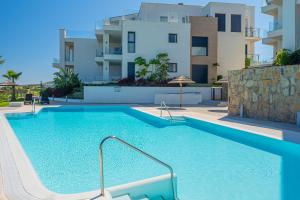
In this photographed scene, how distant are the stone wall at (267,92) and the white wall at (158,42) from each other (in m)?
12.2

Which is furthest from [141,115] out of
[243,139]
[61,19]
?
[61,19]

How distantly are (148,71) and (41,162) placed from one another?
19143mm

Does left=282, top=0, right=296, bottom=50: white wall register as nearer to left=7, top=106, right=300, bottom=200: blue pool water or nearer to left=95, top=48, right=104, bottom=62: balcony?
left=7, top=106, right=300, bottom=200: blue pool water

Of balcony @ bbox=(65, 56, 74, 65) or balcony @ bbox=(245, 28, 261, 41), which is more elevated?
balcony @ bbox=(245, 28, 261, 41)

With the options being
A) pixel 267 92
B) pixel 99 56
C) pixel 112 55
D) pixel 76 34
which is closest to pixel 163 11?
pixel 112 55

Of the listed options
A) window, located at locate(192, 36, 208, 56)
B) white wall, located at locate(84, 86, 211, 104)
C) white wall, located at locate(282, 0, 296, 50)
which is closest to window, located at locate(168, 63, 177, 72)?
window, located at locate(192, 36, 208, 56)

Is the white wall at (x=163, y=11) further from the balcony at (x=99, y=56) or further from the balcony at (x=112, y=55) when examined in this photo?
the balcony at (x=99, y=56)

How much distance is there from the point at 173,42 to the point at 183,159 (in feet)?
67.0

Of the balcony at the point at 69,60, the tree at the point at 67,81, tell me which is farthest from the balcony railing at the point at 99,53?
the balcony at the point at 69,60

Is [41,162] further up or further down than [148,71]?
further down

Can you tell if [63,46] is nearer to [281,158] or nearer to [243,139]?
[243,139]

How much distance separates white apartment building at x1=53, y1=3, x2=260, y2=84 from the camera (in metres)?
25.5

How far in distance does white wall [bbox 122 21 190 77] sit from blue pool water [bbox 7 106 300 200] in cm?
1442

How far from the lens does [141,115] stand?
51.9ft
